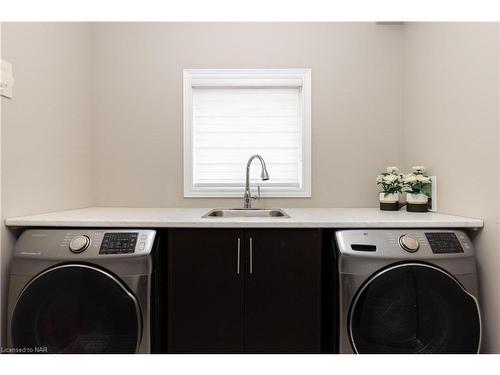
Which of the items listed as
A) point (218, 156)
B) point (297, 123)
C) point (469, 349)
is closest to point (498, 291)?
point (469, 349)

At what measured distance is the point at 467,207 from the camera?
1.59m

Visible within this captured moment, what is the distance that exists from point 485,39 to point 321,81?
97 centimetres

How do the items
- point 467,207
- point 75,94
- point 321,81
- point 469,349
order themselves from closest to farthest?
point 469,349 → point 467,207 → point 75,94 → point 321,81

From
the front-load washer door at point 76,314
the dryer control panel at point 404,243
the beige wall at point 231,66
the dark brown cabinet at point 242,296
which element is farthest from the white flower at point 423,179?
the front-load washer door at point 76,314

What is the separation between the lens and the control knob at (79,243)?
143 cm

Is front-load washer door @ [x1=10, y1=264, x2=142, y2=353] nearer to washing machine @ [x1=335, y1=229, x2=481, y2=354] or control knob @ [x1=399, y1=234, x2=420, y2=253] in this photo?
washing machine @ [x1=335, y1=229, x2=481, y2=354]

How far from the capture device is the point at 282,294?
1506 millimetres

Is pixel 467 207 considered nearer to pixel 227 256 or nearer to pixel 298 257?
pixel 298 257

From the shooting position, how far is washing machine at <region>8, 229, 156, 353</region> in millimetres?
1417

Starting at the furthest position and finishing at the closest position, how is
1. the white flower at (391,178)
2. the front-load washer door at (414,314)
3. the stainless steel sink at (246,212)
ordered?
the stainless steel sink at (246,212)
the white flower at (391,178)
the front-load washer door at (414,314)

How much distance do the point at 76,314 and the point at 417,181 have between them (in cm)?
198

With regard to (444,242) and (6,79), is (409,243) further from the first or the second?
(6,79)

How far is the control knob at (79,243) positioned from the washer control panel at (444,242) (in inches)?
63.1

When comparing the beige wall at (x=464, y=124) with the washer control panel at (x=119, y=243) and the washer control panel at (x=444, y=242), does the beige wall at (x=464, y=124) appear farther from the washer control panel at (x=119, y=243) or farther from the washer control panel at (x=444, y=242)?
the washer control panel at (x=119, y=243)
